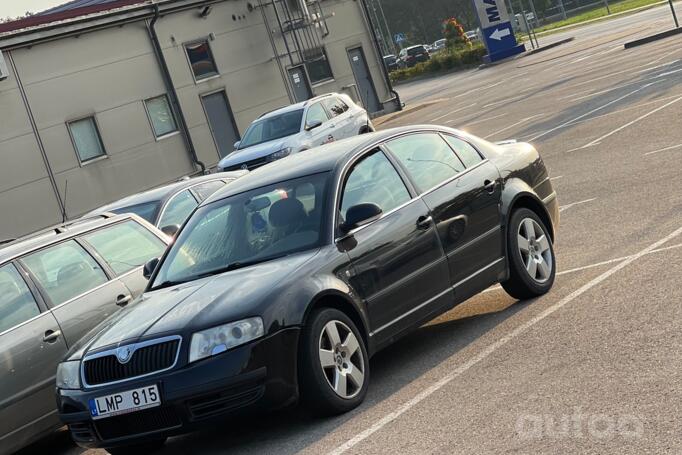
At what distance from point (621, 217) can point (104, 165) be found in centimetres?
2289

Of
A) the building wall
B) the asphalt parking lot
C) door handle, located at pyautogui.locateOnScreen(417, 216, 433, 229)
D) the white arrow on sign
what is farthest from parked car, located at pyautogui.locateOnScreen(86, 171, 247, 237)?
the white arrow on sign

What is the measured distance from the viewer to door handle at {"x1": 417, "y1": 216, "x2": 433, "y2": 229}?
8203mm

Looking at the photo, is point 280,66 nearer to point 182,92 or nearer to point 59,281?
point 182,92

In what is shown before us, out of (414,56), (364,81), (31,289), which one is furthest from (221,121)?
(414,56)

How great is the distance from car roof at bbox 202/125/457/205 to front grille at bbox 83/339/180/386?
1825 mm

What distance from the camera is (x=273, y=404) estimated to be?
678 centimetres

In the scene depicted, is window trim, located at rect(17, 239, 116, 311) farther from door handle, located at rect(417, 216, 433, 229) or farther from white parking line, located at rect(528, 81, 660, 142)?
white parking line, located at rect(528, 81, 660, 142)

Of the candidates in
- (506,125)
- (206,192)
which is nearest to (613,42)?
(506,125)

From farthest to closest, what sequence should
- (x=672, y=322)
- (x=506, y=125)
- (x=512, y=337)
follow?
(x=506, y=125), (x=512, y=337), (x=672, y=322)

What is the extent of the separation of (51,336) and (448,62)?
58.1 metres

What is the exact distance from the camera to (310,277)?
23.7 feet

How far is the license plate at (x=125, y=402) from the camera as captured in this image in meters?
6.74

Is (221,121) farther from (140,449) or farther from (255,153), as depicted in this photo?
(140,449)

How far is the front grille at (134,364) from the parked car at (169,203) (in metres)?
5.34
